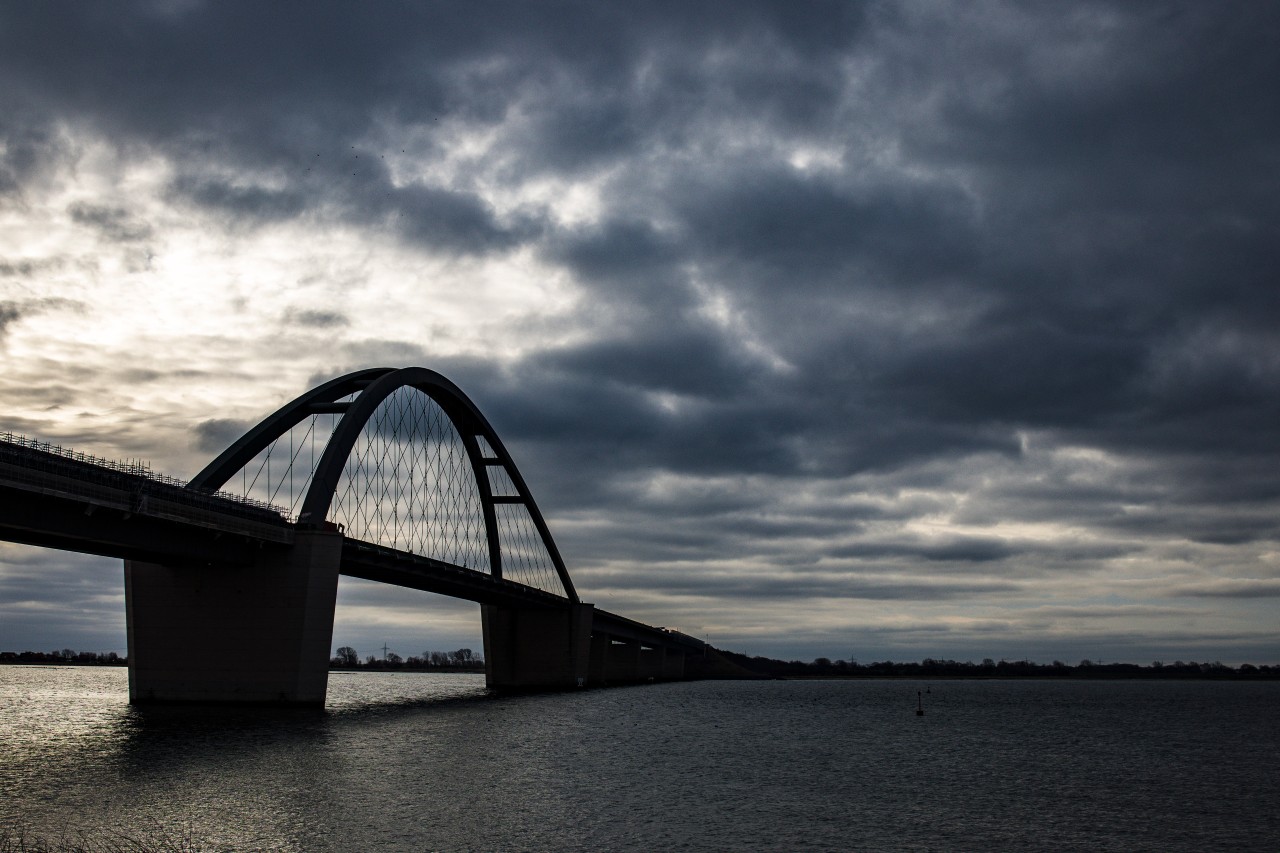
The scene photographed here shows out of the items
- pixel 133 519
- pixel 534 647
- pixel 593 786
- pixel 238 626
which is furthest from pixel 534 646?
pixel 593 786

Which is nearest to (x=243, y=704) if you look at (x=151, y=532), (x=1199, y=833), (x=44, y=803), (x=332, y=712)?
(x=332, y=712)

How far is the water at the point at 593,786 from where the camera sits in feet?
81.1

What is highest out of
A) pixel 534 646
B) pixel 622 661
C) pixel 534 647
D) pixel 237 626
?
pixel 237 626

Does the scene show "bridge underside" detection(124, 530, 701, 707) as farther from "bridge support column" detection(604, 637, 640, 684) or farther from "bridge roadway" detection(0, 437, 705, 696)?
"bridge support column" detection(604, 637, 640, 684)

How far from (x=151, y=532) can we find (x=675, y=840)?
115 ft

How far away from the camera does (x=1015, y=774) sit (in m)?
42.8

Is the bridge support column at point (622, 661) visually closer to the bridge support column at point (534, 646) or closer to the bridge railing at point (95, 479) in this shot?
the bridge support column at point (534, 646)

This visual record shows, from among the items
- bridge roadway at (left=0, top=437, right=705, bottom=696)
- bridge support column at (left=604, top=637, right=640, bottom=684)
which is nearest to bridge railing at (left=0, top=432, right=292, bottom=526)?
bridge roadway at (left=0, top=437, right=705, bottom=696)

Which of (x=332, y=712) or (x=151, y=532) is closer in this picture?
(x=151, y=532)

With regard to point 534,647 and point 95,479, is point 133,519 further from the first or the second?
point 534,647

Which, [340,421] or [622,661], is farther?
[622,661]

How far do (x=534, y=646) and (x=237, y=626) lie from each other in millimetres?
65960

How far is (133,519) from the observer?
156 ft

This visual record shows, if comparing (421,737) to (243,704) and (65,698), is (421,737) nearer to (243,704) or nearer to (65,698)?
(243,704)
